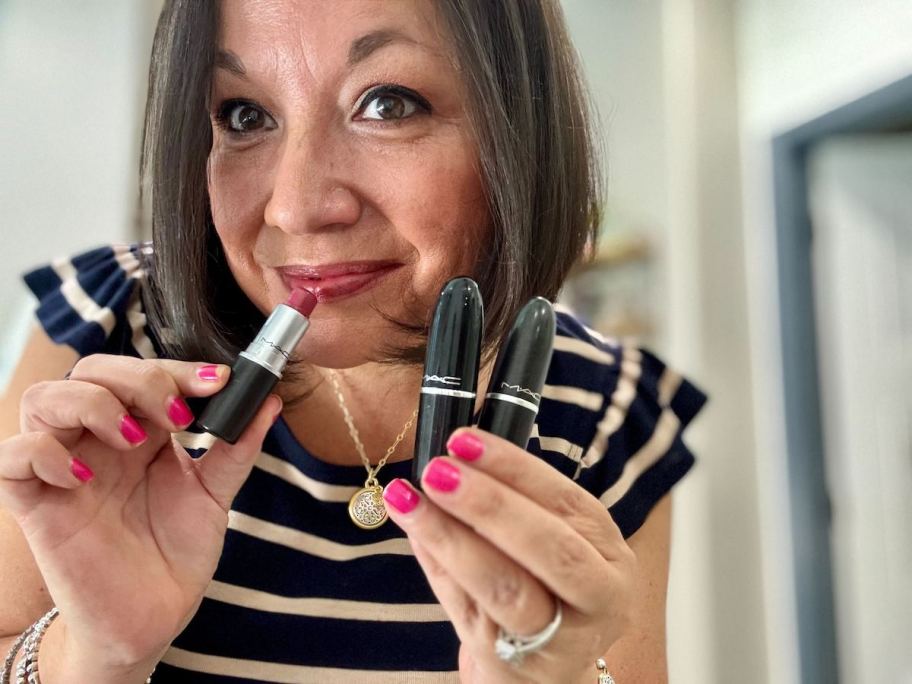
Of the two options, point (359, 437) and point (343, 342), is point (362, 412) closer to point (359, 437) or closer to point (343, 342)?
point (359, 437)

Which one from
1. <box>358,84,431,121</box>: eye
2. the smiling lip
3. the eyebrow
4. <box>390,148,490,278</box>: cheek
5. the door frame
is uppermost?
the eyebrow

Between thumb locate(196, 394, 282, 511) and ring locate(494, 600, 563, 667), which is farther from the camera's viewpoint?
thumb locate(196, 394, 282, 511)

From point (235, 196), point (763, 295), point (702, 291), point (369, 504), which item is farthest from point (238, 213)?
point (763, 295)

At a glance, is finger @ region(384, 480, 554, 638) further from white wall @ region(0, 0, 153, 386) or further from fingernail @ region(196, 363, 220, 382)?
white wall @ region(0, 0, 153, 386)

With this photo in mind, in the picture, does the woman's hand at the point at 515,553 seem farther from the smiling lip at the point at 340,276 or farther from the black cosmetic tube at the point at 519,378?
the smiling lip at the point at 340,276

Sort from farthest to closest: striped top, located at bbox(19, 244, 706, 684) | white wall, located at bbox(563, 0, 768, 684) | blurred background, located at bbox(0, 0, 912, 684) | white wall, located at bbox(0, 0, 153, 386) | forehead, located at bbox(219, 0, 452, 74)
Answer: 1. white wall, located at bbox(563, 0, 768, 684)
2. blurred background, located at bbox(0, 0, 912, 684)
3. white wall, located at bbox(0, 0, 153, 386)
4. striped top, located at bbox(19, 244, 706, 684)
5. forehead, located at bbox(219, 0, 452, 74)

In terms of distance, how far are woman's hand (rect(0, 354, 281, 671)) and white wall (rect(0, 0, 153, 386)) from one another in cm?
94

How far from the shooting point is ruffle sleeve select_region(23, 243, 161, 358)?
22.6 inches

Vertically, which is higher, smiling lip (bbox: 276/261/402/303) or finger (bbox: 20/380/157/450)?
smiling lip (bbox: 276/261/402/303)

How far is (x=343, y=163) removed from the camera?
0.45m

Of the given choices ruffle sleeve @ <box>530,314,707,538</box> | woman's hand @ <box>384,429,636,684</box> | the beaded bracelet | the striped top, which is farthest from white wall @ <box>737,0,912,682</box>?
the beaded bracelet

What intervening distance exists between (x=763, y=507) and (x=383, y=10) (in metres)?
1.45

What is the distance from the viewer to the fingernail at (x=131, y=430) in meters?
0.39

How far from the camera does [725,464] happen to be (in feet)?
5.16
